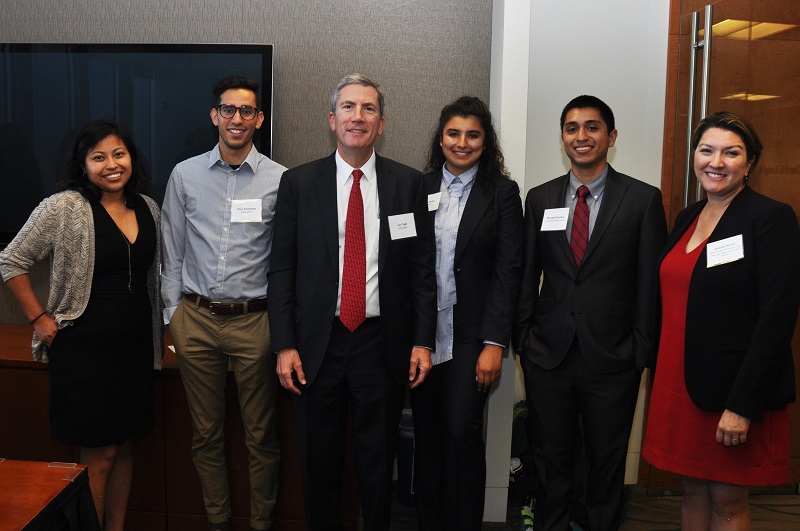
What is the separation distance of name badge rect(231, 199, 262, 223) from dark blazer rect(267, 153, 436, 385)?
8.3 inches

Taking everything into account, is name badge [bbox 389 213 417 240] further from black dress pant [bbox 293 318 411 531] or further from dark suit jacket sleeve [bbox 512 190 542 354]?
dark suit jacket sleeve [bbox 512 190 542 354]

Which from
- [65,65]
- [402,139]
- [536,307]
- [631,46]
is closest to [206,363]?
[536,307]

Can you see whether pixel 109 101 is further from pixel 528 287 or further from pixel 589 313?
pixel 589 313

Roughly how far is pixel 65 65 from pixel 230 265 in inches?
61.1

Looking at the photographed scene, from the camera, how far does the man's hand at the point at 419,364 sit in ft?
7.76

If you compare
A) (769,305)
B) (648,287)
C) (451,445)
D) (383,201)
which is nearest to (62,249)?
(383,201)

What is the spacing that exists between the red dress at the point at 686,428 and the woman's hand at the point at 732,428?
0.23 feet

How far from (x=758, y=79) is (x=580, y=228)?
1.07m

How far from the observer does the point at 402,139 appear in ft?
11.1

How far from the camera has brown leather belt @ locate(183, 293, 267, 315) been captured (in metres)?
2.52

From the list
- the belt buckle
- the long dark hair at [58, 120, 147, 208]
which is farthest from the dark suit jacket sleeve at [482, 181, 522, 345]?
the long dark hair at [58, 120, 147, 208]

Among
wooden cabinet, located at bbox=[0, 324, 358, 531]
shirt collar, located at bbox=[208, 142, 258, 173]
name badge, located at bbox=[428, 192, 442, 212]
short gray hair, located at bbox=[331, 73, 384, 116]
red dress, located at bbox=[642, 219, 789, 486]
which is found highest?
short gray hair, located at bbox=[331, 73, 384, 116]

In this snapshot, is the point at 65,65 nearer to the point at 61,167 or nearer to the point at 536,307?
the point at 61,167

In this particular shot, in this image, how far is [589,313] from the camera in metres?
2.30
